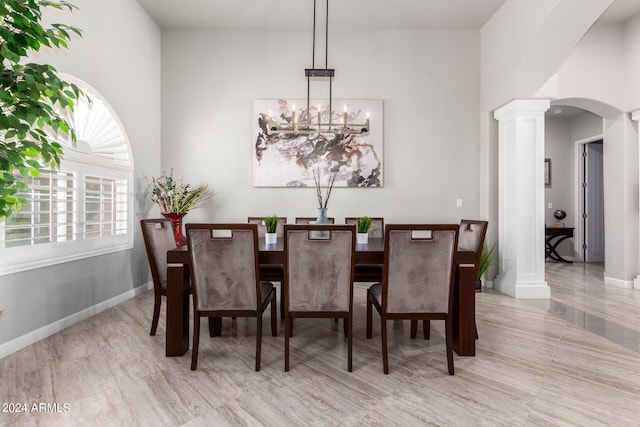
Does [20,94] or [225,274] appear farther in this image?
[225,274]

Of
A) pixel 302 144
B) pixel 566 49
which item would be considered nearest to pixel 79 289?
pixel 302 144

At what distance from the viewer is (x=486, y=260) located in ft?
13.7

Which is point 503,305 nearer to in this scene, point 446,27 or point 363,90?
point 363,90

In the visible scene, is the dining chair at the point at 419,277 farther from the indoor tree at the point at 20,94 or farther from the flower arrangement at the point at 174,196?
the flower arrangement at the point at 174,196

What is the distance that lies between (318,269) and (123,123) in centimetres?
294

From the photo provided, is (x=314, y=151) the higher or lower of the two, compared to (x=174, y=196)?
higher

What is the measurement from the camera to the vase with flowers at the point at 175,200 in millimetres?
4152

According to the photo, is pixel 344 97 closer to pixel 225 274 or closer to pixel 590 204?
pixel 225 274

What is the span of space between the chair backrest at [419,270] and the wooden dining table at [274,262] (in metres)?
0.21

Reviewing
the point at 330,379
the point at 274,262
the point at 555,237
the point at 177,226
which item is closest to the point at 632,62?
the point at 555,237

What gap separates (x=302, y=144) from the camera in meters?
4.61

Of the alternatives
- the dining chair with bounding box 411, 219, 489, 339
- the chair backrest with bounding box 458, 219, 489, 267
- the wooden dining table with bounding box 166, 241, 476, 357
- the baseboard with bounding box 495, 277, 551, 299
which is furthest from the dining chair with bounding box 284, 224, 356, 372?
the baseboard with bounding box 495, 277, 551, 299

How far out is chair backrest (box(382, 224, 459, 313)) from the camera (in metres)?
2.08

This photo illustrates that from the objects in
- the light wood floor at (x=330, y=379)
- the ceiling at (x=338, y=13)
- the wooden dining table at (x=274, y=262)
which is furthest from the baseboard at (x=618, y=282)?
the wooden dining table at (x=274, y=262)
